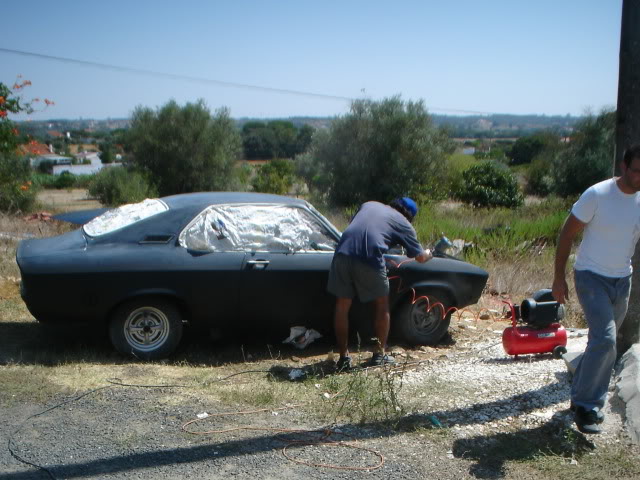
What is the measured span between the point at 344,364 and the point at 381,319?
1.64 ft

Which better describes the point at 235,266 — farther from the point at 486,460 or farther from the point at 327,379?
the point at 486,460

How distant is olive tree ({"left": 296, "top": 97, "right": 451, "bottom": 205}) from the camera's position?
23.9 metres

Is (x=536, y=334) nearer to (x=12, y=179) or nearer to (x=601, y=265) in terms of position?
(x=601, y=265)

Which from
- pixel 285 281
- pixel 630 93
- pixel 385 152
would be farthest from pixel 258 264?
pixel 385 152

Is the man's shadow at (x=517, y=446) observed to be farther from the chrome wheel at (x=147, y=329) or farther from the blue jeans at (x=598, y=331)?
the chrome wheel at (x=147, y=329)

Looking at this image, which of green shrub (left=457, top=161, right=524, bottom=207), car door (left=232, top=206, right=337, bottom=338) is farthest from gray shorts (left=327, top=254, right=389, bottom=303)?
green shrub (left=457, top=161, right=524, bottom=207)

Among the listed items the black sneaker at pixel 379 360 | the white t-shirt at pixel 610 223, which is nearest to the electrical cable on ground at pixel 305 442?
the black sneaker at pixel 379 360

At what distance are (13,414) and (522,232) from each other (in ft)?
33.6

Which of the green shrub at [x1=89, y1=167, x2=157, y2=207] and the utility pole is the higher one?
the utility pole

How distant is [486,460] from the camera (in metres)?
4.14

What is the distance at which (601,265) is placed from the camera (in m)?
4.27

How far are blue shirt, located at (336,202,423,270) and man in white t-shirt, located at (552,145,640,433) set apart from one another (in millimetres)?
1696

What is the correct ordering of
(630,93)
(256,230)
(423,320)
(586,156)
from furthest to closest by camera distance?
(586,156) < (423,320) < (256,230) < (630,93)

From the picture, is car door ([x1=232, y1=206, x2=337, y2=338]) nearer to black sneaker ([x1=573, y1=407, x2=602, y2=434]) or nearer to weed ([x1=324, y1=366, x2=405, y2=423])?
weed ([x1=324, y1=366, x2=405, y2=423])
